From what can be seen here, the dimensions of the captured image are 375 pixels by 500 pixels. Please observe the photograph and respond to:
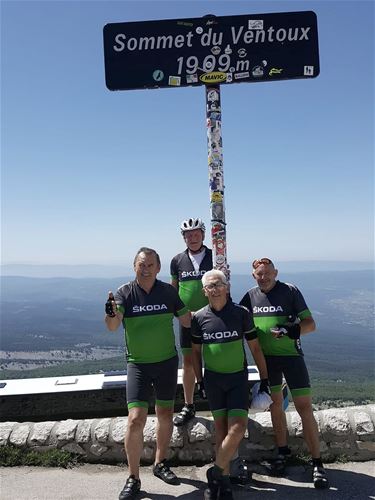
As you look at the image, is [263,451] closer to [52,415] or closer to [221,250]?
[221,250]

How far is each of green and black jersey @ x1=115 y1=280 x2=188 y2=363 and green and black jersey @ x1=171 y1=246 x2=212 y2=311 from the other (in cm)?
77

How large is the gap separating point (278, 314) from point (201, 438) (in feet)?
5.96

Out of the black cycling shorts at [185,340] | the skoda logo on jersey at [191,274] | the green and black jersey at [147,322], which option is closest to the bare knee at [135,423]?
the green and black jersey at [147,322]

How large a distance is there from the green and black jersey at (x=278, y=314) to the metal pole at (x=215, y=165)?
1.34m

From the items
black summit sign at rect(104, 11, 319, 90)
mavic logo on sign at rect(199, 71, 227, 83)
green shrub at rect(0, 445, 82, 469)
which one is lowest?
green shrub at rect(0, 445, 82, 469)

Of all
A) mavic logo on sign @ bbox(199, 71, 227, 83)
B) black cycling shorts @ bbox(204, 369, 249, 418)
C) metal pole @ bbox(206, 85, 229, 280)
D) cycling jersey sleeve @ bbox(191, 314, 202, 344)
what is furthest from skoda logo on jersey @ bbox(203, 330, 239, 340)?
mavic logo on sign @ bbox(199, 71, 227, 83)

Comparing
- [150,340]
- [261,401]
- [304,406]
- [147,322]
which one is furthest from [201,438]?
[147,322]

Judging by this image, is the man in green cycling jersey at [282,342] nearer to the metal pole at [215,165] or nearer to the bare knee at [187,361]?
the bare knee at [187,361]

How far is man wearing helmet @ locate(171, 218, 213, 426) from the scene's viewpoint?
17.6 ft

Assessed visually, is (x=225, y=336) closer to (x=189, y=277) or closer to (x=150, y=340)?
(x=150, y=340)

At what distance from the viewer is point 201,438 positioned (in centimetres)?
509

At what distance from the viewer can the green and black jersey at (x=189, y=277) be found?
551 cm

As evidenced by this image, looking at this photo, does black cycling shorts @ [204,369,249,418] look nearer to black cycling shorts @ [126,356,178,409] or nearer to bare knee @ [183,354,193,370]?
black cycling shorts @ [126,356,178,409]

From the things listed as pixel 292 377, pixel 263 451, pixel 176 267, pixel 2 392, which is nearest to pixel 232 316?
pixel 292 377
